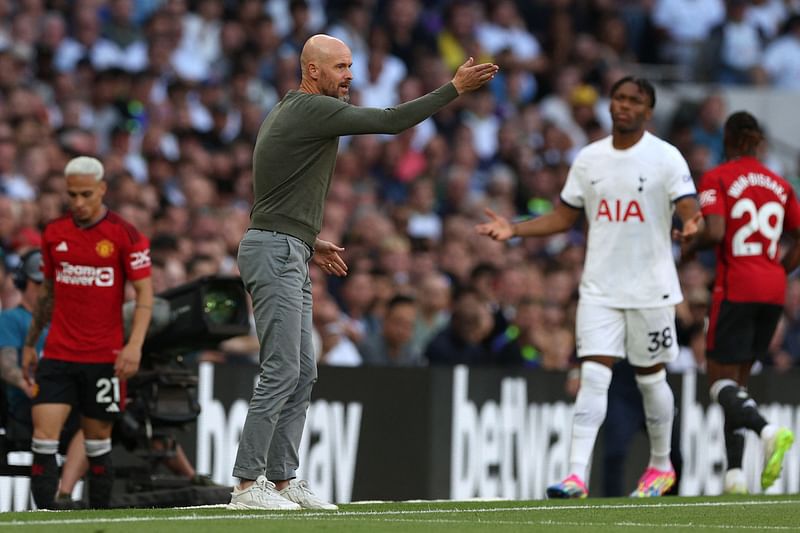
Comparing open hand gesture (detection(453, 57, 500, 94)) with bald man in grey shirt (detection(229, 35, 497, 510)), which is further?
bald man in grey shirt (detection(229, 35, 497, 510))

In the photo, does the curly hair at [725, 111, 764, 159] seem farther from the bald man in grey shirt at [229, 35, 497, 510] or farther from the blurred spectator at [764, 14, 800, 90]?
the blurred spectator at [764, 14, 800, 90]

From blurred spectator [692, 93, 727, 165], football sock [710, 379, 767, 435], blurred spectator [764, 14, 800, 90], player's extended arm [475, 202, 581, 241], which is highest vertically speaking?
blurred spectator [764, 14, 800, 90]

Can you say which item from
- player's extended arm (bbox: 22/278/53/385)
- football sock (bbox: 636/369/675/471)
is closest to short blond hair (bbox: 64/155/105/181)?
player's extended arm (bbox: 22/278/53/385)

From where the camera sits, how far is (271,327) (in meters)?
8.70

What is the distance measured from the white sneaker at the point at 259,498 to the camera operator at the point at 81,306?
2.05m

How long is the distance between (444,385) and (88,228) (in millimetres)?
4308

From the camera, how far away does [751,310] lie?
11555 millimetres

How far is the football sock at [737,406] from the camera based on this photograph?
36.7ft

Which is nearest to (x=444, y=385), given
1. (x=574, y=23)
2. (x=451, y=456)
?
(x=451, y=456)

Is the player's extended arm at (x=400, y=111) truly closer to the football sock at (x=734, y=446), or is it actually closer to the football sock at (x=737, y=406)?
the football sock at (x=737, y=406)

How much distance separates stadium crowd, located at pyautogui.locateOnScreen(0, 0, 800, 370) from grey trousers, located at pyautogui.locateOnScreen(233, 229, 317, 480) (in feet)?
12.8

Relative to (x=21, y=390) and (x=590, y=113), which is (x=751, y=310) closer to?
(x=21, y=390)

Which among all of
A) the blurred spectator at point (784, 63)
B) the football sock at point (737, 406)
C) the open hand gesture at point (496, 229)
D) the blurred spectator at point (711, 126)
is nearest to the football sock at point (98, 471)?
the open hand gesture at point (496, 229)

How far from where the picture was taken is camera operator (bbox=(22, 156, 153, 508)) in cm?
1060
